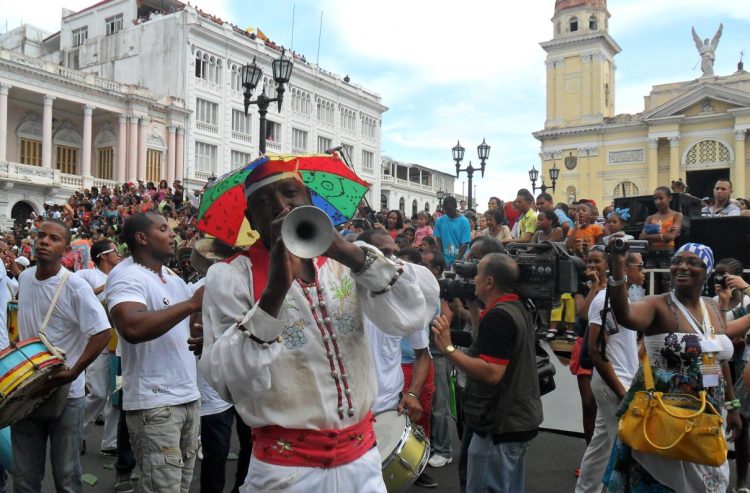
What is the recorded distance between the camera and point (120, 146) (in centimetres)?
3756

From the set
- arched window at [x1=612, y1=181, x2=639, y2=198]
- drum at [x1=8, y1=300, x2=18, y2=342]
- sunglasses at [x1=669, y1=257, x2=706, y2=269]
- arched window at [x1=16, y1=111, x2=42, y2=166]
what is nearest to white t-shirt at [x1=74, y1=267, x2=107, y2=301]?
drum at [x1=8, y1=300, x2=18, y2=342]

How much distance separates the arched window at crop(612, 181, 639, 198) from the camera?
159 ft

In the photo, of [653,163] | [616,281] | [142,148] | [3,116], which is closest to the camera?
[616,281]

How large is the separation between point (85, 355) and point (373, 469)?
264cm

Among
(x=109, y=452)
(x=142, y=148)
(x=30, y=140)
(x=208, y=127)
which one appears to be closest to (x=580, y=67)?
(x=208, y=127)

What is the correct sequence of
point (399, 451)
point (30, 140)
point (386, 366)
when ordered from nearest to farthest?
point (399, 451), point (386, 366), point (30, 140)

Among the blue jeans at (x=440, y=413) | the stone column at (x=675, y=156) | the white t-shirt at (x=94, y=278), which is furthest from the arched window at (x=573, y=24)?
the white t-shirt at (x=94, y=278)

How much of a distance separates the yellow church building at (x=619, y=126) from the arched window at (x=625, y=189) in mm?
71

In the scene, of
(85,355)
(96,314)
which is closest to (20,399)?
(85,355)

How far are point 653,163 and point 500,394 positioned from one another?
156ft

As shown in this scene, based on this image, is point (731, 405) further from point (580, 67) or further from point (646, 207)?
point (580, 67)

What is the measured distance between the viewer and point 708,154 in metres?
45.2

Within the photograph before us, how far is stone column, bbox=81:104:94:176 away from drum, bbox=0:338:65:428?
3608 centimetres

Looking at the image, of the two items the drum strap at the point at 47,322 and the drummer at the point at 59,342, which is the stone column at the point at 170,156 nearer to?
the drummer at the point at 59,342
